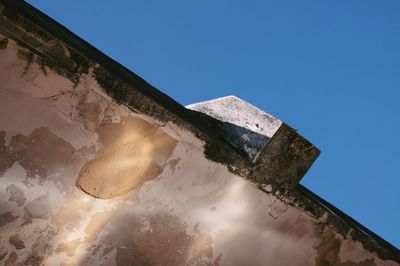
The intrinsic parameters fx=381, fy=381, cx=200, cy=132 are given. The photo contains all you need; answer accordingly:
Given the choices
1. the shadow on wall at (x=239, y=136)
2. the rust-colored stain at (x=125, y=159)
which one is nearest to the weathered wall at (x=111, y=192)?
the rust-colored stain at (x=125, y=159)

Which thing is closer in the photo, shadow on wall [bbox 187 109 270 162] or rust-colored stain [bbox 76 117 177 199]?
rust-colored stain [bbox 76 117 177 199]

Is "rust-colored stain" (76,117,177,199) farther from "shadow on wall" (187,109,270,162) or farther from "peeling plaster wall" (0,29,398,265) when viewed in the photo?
"shadow on wall" (187,109,270,162)

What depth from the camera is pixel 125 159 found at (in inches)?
101

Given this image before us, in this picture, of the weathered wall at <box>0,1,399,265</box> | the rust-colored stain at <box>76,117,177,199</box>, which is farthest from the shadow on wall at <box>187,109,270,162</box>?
the rust-colored stain at <box>76,117,177,199</box>

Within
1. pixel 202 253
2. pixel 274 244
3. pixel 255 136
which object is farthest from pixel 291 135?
pixel 202 253

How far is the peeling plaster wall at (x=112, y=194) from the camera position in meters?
2.33

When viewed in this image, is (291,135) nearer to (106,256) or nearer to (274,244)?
(274,244)

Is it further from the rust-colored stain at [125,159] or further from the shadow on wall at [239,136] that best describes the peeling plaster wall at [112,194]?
the shadow on wall at [239,136]

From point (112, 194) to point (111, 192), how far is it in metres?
0.02

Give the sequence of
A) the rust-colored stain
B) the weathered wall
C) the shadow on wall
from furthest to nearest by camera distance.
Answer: the shadow on wall
the rust-colored stain
the weathered wall

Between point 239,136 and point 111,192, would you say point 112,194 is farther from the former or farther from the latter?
point 239,136

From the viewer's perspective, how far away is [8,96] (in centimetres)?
226

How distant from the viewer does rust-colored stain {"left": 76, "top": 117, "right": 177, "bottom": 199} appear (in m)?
2.48

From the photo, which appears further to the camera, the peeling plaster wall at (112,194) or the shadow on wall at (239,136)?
the shadow on wall at (239,136)
